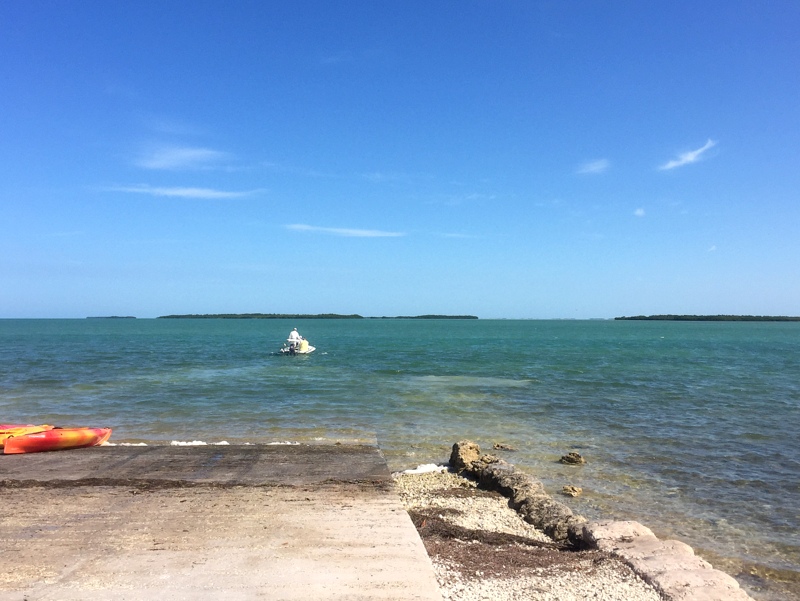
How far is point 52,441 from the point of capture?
10.7 metres

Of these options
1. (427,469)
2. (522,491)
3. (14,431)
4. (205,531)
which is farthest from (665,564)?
(14,431)

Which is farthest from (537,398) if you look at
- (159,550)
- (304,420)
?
(159,550)

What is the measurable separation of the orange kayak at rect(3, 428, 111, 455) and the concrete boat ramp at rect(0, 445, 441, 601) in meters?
0.49

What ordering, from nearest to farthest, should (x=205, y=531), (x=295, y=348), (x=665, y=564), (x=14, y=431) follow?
(x=665, y=564) < (x=205, y=531) < (x=14, y=431) < (x=295, y=348)

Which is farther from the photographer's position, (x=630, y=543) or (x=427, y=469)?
(x=427, y=469)

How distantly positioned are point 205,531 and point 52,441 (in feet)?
19.7

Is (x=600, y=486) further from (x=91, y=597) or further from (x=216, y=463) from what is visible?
(x=91, y=597)

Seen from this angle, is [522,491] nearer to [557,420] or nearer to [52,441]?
[52,441]

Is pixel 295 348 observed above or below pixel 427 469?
above

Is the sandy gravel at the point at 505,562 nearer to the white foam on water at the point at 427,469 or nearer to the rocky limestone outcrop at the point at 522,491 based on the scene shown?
the rocky limestone outcrop at the point at 522,491

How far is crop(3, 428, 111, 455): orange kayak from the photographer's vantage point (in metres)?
10.4

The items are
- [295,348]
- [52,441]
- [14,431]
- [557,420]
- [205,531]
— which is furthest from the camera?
[295,348]

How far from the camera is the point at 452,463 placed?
38.1 feet

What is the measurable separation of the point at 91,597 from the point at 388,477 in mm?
4740
